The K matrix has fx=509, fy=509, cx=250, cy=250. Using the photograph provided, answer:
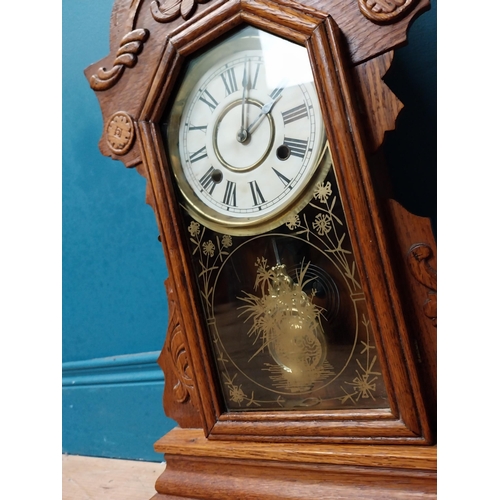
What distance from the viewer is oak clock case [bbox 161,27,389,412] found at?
0.65 meters

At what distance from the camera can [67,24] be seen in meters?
1.28

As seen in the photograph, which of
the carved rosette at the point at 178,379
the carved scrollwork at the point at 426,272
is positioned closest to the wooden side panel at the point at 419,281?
the carved scrollwork at the point at 426,272

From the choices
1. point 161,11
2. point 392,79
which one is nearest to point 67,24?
point 161,11

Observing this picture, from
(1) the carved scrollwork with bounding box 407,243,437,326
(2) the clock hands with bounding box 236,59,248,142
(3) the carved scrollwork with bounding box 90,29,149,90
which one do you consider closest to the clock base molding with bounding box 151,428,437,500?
(1) the carved scrollwork with bounding box 407,243,437,326

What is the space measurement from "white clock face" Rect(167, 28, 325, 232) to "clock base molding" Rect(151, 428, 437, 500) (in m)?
0.31

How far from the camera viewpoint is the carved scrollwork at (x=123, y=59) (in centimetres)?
76

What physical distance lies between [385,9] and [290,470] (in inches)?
23.3

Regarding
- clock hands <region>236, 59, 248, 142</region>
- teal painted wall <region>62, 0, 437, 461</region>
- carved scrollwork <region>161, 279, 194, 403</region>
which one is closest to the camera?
clock hands <region>236, 59, 248, 142</region>

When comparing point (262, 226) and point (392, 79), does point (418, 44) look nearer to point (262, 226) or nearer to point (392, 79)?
point (392, 79)

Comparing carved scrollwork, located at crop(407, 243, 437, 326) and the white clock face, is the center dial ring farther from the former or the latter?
carved scrollwork, located at crop(407, 243, 437, 326)

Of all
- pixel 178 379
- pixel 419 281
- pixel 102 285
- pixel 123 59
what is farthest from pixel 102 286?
pixel 419 281

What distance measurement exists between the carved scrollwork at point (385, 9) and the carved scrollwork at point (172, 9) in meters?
0.23

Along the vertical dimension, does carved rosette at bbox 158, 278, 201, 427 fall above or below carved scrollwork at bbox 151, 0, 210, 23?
below

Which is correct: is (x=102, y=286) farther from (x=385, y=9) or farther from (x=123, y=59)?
(x=385, y=9)
